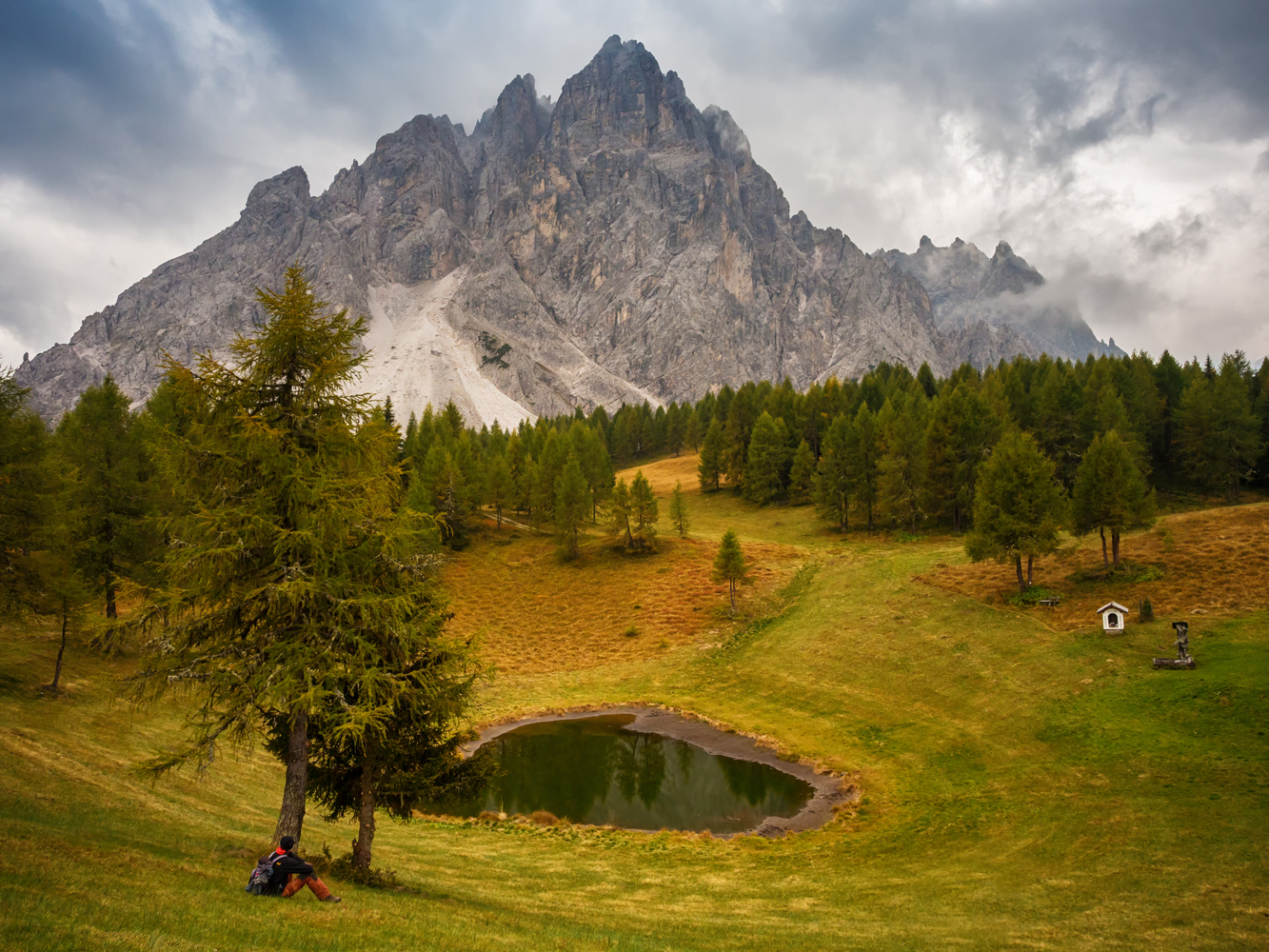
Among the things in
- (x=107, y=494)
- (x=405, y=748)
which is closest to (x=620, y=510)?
(x=107, y=494)

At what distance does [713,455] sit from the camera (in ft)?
298

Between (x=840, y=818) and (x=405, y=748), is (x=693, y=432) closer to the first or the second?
(x=840, y=818)

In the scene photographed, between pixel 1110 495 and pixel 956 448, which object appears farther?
pixel 956 448

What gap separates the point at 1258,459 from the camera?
2596 inches

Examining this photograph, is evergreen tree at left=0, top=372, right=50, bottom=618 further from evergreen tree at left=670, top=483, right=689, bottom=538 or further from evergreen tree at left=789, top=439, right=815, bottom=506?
evergreen tree at left=789, top=439, right=815, bottom=506

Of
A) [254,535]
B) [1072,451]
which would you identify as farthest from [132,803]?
[1072,451]

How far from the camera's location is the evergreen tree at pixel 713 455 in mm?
90750

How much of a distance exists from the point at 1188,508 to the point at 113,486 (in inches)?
3327

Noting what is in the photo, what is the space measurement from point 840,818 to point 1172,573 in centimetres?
2780

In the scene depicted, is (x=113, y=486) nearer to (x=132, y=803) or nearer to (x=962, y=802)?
(x=132, y=803)

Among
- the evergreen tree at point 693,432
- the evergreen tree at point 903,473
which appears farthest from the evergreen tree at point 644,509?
the evergreen tree at point 693,432

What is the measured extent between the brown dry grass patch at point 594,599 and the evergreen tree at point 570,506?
2499 mm

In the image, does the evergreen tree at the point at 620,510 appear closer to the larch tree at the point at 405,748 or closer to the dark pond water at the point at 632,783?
the dark pond water at the point at 632,783

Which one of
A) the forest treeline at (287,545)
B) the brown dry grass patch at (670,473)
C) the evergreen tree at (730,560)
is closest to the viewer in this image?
the forest treeline at (287,545)
